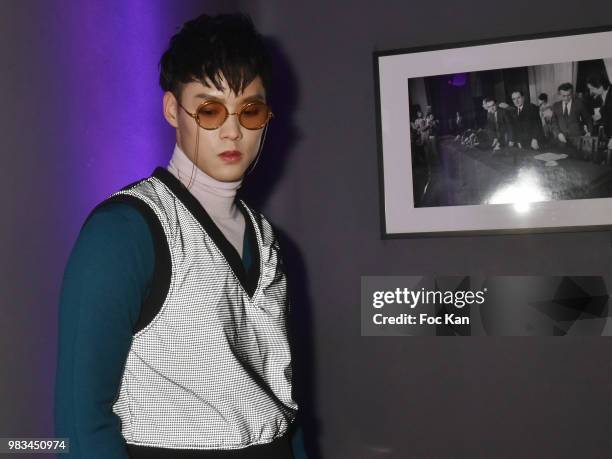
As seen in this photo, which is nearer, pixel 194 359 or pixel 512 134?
pixel 194 359

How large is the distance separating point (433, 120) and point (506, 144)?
279mm

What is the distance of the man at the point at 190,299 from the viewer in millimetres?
865

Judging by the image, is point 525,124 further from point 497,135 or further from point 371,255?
point 371,255

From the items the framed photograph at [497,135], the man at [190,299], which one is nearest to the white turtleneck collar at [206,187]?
the man at [190,299]

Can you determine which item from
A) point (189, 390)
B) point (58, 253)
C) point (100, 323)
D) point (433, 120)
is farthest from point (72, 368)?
point (433, 120)

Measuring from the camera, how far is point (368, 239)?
7.91 feet

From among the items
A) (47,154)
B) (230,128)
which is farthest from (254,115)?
(47,154)

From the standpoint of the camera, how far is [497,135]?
7.65 feet

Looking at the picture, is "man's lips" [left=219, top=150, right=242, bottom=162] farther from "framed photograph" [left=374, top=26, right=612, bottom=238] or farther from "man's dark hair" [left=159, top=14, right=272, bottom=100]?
"framed photograph" [left=374, top=26, right=612, bottom=238]

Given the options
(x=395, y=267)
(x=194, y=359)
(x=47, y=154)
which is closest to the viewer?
(x=194, y=359)

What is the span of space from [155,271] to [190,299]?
70 mm

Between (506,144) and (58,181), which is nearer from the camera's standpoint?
(58,181)

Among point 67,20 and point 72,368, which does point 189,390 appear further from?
point 67,20

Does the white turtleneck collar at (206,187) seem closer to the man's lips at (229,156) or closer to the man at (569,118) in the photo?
the man's lips at (229,156)
